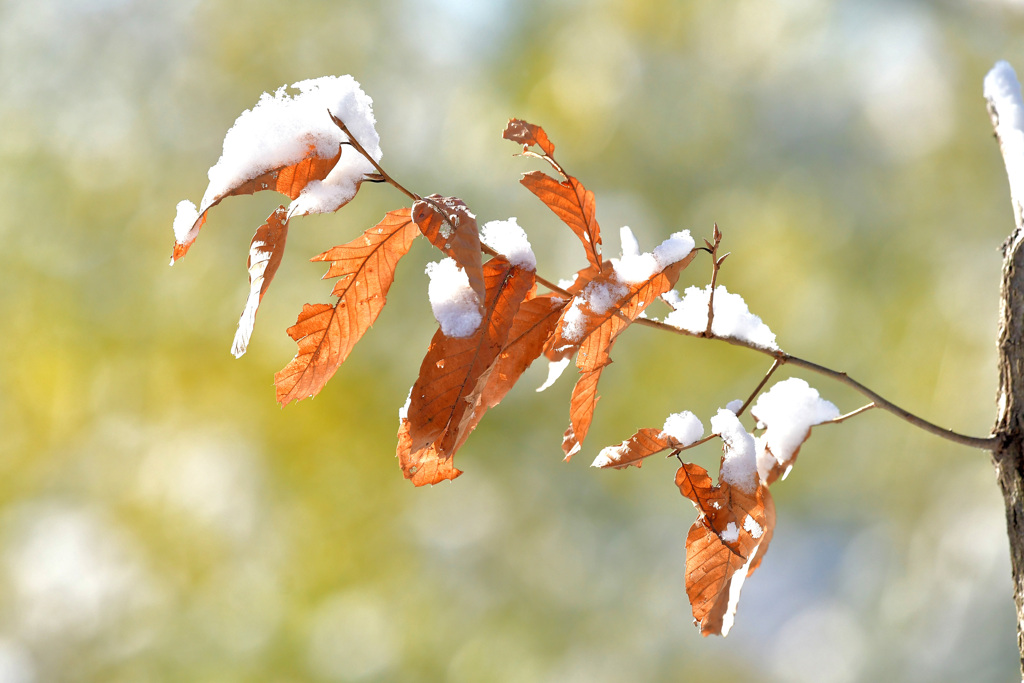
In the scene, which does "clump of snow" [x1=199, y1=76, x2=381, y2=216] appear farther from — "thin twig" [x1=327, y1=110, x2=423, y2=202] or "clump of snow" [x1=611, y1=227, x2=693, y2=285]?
"clump of snow" [x1=611, y1=227, x2=693, y2=285]

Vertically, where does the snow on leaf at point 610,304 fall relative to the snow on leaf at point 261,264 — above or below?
below

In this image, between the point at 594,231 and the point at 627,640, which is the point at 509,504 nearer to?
the point at 627,640

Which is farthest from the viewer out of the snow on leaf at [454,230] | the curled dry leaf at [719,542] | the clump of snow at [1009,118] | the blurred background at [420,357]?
the blurred background at [420,357]

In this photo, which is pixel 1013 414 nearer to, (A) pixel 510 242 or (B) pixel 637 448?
(B) pixel 637 448

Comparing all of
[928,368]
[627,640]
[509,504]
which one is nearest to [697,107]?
[928,368]

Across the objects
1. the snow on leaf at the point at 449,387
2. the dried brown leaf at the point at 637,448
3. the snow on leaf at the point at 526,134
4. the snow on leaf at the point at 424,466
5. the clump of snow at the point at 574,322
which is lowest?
the dried brown leaf at the point at 637,448

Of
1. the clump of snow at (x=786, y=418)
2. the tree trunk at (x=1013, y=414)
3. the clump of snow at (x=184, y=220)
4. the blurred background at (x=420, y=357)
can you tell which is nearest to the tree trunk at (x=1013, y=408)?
the tree trunk at (x=1013, y=414)

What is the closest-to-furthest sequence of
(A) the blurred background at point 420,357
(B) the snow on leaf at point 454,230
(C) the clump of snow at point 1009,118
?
(B) the snow on leaf at point 454,230, (C) the clump of snow at point 1009,118, (A) the blurred background at point 420,357

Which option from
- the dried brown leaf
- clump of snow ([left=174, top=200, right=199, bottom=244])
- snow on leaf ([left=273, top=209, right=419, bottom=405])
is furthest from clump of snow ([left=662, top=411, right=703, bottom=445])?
clump of snow ([left=174, top=200, right=199, bottom=244])

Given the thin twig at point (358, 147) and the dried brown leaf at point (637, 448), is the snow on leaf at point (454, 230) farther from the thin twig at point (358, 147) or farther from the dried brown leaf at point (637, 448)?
the dried brown leaf at point (637, 448)
